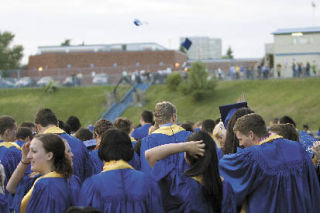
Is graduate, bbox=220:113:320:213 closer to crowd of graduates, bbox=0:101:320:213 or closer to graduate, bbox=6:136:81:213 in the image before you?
crowd of graduates, bbox=0:101:320:213

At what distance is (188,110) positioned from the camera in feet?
148

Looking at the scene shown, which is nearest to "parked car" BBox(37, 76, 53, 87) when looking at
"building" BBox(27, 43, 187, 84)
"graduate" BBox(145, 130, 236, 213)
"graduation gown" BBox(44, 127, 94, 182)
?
"building" BBox(27, 43, 187, 84)

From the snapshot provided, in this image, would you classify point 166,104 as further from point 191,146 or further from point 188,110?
point 188,110

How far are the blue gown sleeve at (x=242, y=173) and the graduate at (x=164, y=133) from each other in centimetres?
137

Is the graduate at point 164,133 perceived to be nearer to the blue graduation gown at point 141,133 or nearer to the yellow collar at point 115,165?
the yellow collar at point 115,165

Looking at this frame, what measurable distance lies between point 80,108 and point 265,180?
144 ft

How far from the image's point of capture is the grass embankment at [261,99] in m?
40.8

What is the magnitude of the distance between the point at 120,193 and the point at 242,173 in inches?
52.0

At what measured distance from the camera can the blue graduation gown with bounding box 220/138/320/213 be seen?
552 cm

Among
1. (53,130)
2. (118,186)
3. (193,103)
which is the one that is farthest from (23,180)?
(193,103)

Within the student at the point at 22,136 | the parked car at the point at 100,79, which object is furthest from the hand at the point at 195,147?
the parked car at the point at 100,79

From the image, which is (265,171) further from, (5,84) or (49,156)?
(5,84)

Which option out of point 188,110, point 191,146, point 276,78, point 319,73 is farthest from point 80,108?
point 191,146

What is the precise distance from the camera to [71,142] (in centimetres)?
733
